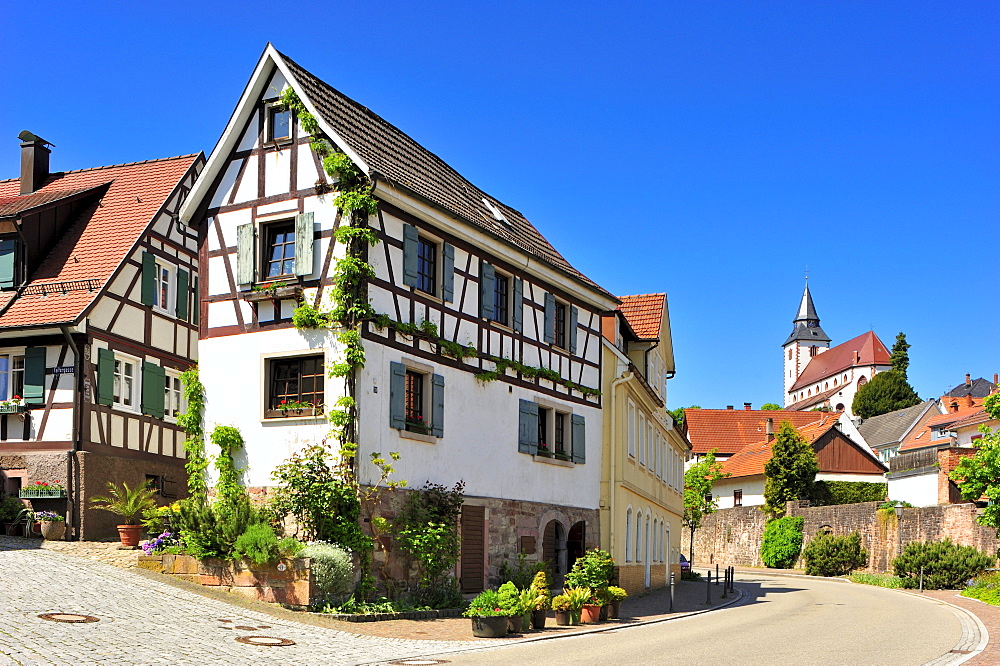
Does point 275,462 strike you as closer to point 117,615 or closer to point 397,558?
point 397,558

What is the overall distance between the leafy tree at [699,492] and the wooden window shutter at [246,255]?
35.4 m

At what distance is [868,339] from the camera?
157500 millimetres

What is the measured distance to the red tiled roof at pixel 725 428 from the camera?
9757 cm

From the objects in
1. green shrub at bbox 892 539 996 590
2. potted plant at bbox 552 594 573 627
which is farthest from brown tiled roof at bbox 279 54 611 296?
green shrub at bbox 892 539 996 590

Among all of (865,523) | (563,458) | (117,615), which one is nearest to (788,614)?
(563,458)

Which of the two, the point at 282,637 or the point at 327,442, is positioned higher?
the point at 327,442

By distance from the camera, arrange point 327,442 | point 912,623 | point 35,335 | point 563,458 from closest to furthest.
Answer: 1. point 327,442
2. point 912,623
3. point 35,335
4. point 563,458

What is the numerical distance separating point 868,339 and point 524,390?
464 feet

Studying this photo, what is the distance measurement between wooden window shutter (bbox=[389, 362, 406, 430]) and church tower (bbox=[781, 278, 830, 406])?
169 m

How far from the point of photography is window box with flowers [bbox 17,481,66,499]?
23.5 meters

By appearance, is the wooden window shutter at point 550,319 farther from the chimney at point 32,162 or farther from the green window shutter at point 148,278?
the chimney at point 32,162

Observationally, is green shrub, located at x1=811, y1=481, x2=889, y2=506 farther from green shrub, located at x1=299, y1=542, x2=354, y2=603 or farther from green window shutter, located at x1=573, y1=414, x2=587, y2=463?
green shrub, located at x1=299, y1=542, x2=354, y2=603

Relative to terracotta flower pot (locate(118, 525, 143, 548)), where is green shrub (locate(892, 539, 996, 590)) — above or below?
below

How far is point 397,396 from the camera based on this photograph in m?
21.1
